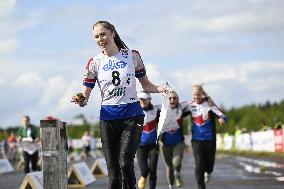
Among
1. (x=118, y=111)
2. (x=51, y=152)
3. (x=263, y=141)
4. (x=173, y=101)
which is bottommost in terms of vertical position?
(x=263, y=141)

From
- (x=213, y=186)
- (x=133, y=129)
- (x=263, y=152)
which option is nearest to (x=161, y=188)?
(x=213, y=186)

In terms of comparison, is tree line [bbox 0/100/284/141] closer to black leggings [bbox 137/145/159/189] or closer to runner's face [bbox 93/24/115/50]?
black leggings [bbox 137/145/159/189]

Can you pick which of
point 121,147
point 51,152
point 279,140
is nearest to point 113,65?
point 121,147

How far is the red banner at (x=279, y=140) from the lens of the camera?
3884 centimetres

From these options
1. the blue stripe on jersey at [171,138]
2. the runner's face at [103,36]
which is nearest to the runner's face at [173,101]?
the blue stripe on jersey at [171,138]

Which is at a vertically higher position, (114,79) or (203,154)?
(114,79)

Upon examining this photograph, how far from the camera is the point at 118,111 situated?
27.3 ft

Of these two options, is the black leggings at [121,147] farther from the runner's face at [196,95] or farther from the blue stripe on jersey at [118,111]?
the runner's face at [196,95]

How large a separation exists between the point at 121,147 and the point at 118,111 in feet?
1.28

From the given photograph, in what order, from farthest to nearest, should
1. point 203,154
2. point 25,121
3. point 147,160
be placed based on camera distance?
point 25,121
point 147,160
point 203,154

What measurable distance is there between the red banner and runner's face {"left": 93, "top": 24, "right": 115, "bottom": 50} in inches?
1217

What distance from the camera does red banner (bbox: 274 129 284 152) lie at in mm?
38844

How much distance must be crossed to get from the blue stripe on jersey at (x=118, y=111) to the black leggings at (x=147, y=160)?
5532mm

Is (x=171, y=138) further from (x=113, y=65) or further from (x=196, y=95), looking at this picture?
(x=113, y=65)
